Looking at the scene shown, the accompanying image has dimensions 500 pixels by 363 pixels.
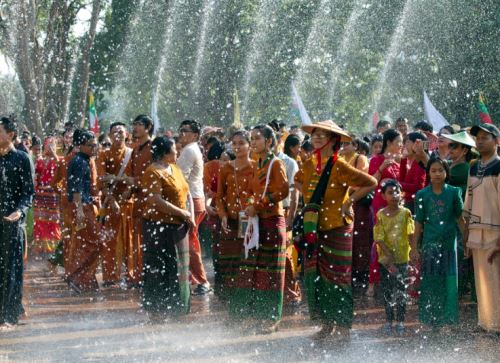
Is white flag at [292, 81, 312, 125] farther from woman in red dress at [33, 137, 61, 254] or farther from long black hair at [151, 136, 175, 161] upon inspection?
long black hair at [151, 136, 175, 161]

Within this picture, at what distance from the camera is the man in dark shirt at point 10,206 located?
8820 mm

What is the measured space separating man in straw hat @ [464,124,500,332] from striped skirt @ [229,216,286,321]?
5.31ft

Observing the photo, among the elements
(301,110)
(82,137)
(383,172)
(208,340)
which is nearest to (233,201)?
(208,340)

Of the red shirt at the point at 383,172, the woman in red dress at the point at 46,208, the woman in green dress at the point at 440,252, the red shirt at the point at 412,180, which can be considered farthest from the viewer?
the woman in red dress at the point at 46,208

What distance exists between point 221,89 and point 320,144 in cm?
3825

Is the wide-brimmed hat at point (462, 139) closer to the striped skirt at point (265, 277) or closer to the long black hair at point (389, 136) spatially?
the long black hair at point (389, 136)

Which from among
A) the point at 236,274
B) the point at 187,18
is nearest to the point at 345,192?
the point at 236,274

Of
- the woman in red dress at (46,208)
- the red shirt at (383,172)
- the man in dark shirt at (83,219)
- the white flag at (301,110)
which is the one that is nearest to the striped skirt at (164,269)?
the man in dark shirt at (83,219)

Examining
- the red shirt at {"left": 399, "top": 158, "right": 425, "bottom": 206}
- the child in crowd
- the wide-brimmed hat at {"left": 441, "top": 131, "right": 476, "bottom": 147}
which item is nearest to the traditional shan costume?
the child in crowd

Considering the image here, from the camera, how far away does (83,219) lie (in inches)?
446

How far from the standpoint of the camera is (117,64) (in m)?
47.1

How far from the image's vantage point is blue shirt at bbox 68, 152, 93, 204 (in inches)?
448

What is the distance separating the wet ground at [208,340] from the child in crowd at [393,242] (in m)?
0.35

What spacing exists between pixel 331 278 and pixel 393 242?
104 centimetres
